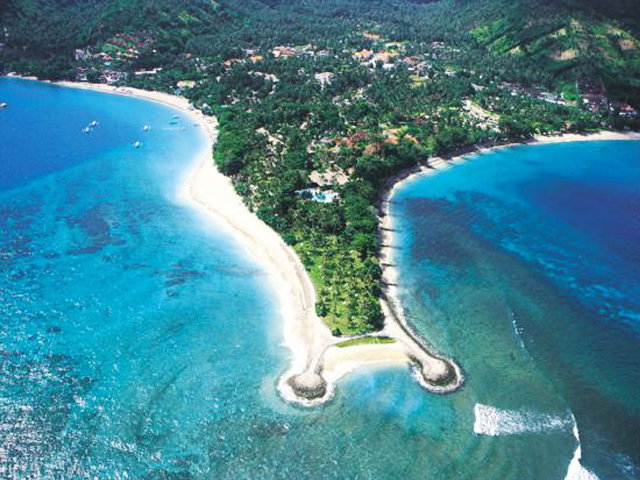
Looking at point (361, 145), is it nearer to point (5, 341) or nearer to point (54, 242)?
point (54, 242)

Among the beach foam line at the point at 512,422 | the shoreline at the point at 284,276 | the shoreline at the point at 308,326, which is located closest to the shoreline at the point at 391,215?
the shoreline at the point at 308,326

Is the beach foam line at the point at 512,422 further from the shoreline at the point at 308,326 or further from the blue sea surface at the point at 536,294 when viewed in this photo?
the shoreline at the point at 308,326

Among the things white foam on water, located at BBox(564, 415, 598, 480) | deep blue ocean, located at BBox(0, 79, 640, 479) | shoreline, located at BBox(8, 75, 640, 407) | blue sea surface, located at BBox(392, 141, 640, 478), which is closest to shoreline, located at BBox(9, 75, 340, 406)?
shoreline, located at BBox(8, 75, 640, 407)

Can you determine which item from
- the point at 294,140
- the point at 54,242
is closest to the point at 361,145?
the point at 294,140

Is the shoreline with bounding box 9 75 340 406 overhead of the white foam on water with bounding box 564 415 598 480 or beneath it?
beneath

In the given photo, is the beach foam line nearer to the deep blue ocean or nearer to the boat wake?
the boat wake
